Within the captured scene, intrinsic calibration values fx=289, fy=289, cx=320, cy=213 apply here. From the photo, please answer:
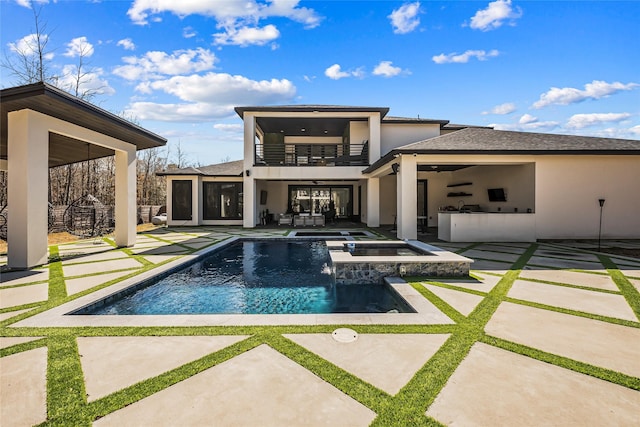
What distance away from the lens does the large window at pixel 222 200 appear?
1630 cm

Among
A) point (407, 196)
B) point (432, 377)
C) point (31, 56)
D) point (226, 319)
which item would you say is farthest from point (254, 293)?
point (31, 56)

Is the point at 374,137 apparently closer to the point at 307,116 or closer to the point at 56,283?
the point at 307,116

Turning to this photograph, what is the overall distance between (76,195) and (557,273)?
75.1 ft

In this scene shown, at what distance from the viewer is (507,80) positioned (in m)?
10.3

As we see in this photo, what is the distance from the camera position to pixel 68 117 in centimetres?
636

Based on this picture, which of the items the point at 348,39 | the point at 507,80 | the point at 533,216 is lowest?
the point at 533,216

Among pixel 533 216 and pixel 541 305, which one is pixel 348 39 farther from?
pixel 541 305

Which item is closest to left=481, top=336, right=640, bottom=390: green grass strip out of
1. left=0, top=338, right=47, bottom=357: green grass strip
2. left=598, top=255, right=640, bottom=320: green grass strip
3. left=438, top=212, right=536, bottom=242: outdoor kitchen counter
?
left=598, top=255, right=640, bottom=320: green grass strip

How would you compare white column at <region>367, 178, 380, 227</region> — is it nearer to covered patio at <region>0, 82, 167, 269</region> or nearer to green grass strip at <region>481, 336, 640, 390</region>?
covered patio at <region>0, 82, 167, 269</region>

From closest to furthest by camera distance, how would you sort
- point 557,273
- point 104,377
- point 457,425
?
point 457,425, point 104,377, point 557,273

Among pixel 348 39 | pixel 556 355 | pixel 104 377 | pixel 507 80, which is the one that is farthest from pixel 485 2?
pixel 104 377

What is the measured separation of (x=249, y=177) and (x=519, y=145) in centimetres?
1113

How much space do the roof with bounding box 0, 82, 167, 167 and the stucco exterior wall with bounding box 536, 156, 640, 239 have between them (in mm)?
12568

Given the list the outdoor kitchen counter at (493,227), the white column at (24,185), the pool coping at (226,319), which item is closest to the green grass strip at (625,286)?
the pool coping at (226,319)
